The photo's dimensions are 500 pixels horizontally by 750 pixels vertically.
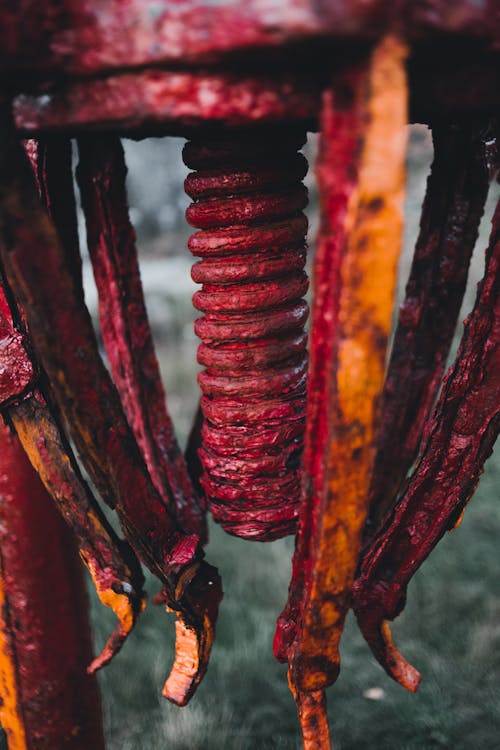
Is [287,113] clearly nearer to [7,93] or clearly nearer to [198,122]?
[198,122]

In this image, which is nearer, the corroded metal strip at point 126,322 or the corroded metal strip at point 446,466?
the corroded metal strip at point 446,466

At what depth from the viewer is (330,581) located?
0.62 m

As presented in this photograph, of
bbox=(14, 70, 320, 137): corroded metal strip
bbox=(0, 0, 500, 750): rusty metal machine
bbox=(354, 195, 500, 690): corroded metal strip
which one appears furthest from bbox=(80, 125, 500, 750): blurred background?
bbox=(14, 70, 320, 137): corroded metal strip

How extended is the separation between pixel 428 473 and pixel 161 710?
42.3 inches

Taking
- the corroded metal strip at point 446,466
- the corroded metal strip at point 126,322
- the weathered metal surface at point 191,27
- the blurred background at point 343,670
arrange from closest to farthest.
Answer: the weathered metal surface at point 191,27 → the corroded metal strip at point 446,466 → the corroded metal strip at point 126,322 → the blurred background at point 343,670

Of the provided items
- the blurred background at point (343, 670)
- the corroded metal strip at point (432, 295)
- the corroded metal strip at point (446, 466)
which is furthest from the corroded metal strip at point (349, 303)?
the blurred background at point (343, 670)

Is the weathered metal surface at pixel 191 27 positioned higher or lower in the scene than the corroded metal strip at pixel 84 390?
higher

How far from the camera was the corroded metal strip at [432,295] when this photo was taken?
0.86 m

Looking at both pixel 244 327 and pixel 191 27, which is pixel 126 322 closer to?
pixel 244 327

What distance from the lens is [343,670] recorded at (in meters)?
1.63

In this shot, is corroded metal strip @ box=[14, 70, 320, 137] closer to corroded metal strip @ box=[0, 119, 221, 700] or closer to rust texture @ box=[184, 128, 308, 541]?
corroded metal strip @ box=[0, 119, 221, 700]

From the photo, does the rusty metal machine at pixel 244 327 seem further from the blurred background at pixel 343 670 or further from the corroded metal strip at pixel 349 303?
the blurred background at pixel 343 670

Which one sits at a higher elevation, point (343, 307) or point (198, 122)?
point (198, 122)

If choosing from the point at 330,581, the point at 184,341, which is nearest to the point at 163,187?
the point at 184,341
